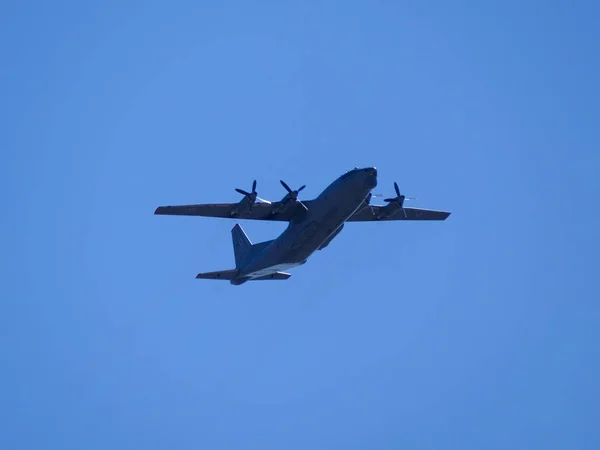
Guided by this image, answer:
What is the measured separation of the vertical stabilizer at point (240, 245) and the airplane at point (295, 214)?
40cm

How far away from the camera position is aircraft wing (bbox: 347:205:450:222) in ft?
160

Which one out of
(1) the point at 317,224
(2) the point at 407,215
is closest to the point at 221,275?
(1) the point at 317,224

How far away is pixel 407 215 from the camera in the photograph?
50.2 m

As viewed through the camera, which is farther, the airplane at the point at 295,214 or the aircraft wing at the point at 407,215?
the aircraft wing at the point at 407,215

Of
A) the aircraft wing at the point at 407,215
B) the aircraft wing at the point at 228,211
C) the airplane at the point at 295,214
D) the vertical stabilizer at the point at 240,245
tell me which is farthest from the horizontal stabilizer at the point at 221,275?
the aircraft wing at the point at 407,215

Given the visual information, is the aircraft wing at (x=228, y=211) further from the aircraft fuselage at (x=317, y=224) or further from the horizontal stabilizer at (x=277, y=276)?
the horizontal stabilizer at (x=277, y=276)

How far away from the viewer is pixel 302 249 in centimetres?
4356

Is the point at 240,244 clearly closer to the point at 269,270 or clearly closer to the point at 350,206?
the point at 269,270

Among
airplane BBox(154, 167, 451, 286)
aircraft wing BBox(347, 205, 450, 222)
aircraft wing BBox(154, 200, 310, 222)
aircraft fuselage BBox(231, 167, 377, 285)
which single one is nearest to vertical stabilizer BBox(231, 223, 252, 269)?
airplane BBox(154, 167, 451, 286)

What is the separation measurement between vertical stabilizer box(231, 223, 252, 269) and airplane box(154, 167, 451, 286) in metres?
0.40

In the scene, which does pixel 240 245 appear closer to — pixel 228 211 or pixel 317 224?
pixel 228 211

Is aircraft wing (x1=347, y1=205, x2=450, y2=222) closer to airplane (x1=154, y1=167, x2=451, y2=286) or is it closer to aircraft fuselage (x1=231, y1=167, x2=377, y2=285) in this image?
airplane (x1=154, y1=167, x2=451, y2=286)

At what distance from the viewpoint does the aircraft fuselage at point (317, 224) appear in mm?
40938

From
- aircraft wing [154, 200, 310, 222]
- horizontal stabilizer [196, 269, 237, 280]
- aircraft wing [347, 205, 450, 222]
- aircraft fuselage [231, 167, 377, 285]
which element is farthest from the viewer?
aircraft wing [347, 205, 450, 222]
